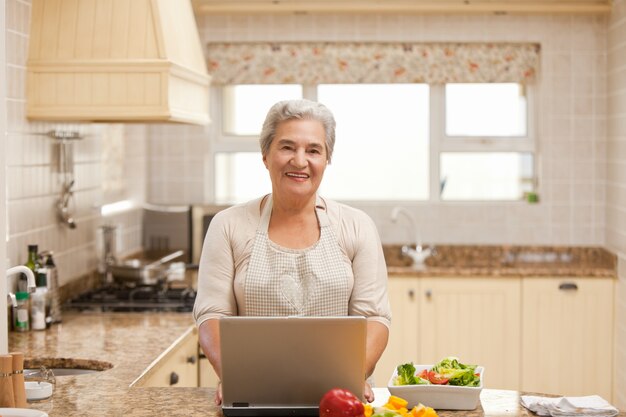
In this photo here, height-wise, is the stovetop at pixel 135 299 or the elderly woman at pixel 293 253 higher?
the elderly woman at pixel 293 253

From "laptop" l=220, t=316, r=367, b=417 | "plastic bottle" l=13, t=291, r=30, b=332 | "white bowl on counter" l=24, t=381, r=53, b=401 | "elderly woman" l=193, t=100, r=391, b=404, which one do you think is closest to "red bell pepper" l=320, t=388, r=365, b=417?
"laptop" l=220, t=316, r=367, b=417

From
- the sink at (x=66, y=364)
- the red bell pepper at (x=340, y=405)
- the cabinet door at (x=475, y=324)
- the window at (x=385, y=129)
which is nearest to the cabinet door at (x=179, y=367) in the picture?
the sink at (x=66, y=364)

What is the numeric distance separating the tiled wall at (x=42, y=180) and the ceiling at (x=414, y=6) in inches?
40.7

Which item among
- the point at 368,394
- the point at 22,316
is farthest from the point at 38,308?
the point at 368,394

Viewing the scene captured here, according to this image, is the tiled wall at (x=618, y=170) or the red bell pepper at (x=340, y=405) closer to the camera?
the red bell pepper at (x=340, y=405)

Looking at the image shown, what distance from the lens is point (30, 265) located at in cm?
386

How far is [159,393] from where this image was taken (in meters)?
2.66

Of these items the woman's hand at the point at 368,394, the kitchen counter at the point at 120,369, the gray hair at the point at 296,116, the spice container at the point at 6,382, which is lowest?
the kitchen counter at the point at 120,369

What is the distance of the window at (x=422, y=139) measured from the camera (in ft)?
19.7

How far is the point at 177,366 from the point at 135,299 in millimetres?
849

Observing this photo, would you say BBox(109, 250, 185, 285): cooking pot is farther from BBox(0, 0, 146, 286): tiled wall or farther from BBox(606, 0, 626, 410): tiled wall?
BBox(606, 0, 626, 410): tiled wall

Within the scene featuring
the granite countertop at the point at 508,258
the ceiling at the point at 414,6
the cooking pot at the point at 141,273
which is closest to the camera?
the cooking pot at the point at 141,273

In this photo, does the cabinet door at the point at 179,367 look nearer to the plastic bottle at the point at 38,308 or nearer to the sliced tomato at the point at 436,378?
the plastic bottle at the point at 38,308

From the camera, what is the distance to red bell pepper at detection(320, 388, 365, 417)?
2143mm
